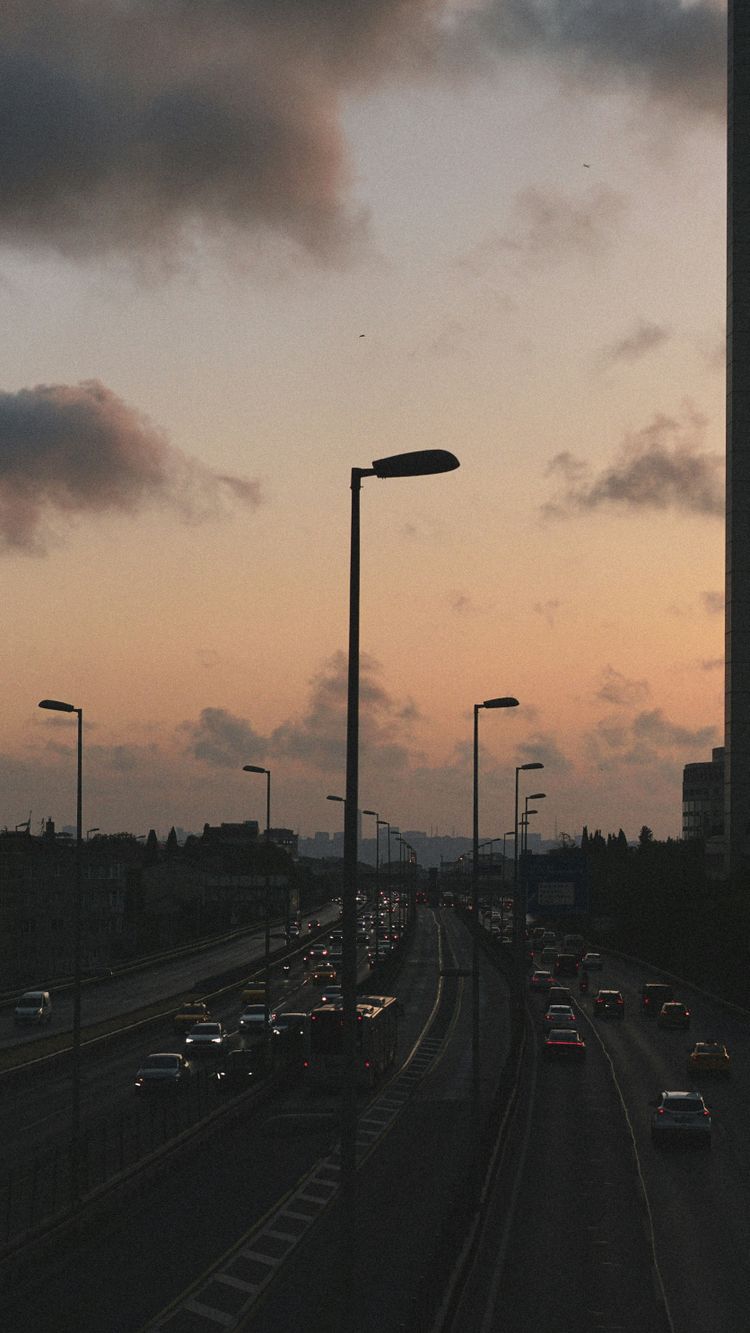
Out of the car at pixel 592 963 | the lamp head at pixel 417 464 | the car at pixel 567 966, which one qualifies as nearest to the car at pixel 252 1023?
the car at pixel 567 966

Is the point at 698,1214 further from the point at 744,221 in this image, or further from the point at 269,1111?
the point at 744,221

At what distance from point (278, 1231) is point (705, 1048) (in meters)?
36.3

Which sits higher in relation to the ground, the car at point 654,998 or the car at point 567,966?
the car at point 654,998

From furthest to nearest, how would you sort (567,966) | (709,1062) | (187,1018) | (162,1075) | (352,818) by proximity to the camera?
(567,966) → (187,1018) → (709,1062) → (162,1075) → (352,818)

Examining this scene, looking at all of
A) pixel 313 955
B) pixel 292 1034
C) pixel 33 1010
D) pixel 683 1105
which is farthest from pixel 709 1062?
pixel 313 955

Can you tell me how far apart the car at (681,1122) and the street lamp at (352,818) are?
104 ft

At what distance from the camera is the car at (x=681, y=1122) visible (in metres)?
47.0

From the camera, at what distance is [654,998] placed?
329ft

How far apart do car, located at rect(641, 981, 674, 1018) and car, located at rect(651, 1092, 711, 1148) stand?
52570mm

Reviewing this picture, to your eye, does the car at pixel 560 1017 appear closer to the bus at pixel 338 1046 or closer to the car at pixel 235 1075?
the bus at pixel 338 1046

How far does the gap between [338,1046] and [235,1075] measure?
4.70 m

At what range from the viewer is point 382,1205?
39.3m

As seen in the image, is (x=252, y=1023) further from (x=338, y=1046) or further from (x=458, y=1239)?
(x=458, y=1239)

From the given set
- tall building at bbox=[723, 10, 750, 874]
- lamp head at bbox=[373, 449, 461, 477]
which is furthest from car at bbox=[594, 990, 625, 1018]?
lamp head at bbox=[373, 449, 461, 477]
